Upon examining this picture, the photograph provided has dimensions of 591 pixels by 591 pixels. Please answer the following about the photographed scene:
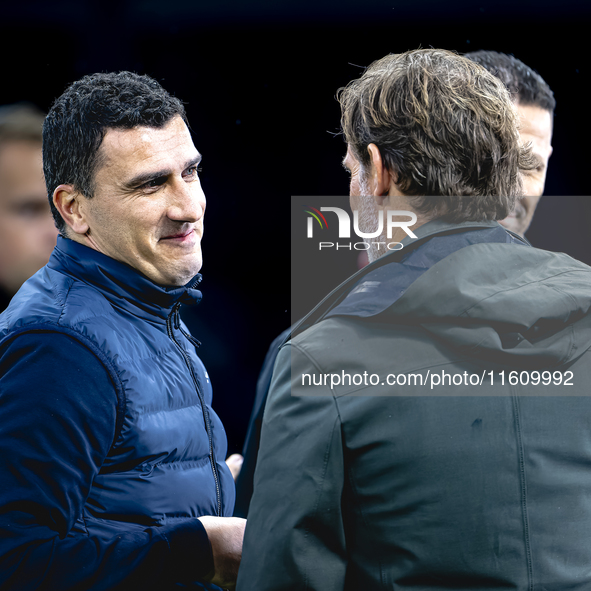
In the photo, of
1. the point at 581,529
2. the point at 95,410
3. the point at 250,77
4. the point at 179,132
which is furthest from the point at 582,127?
the point at 95,410

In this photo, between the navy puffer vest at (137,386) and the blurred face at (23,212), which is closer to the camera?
the navy puffer vest at (137,386)

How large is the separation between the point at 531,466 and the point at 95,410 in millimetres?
888

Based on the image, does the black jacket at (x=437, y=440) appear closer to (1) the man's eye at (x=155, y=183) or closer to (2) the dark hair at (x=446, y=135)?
(2) the dark hair at (x=446, y=135)

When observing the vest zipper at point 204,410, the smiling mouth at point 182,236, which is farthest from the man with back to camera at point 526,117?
the smiling mouth at point 182,236

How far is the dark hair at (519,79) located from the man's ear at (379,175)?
5.10 feet

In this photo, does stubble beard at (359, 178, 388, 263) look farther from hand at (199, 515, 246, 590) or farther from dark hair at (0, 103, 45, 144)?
dark hair at (0, 103, 45, 144)

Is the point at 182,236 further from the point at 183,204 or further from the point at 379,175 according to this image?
the point at 379,175

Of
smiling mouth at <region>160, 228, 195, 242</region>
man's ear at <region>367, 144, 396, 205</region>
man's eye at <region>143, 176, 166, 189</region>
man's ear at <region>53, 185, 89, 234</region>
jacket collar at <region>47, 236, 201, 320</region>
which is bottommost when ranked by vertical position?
jacket collar at <region>47, 236, 201, 320</region>

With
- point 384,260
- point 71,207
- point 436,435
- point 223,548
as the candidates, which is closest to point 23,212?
point 71,207

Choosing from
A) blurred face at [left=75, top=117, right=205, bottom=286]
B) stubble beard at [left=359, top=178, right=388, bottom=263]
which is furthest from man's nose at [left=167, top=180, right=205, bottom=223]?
stubble beard at [left=359, top=178, right=388, bottom=263]

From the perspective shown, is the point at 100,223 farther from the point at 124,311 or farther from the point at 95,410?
the point at 95,410

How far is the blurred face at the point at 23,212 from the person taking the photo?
90.9 inches

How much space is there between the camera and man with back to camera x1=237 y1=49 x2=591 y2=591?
107cm

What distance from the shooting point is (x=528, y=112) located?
2.63 m
